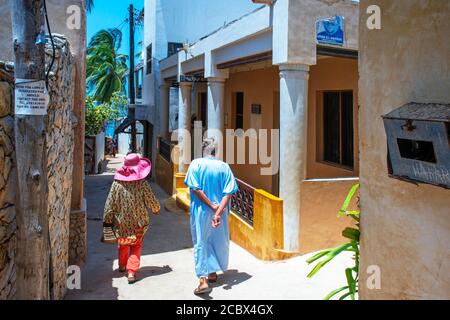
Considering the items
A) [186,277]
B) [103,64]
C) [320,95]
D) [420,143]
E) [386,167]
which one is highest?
[103,64]

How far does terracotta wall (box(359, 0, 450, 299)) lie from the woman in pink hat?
121 inches

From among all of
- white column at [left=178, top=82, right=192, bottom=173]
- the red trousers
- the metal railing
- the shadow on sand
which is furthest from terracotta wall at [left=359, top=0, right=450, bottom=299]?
the metal railing

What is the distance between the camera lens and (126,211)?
5109 mm

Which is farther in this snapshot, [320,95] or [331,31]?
[320,95]

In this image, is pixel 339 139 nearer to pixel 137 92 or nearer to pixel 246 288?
pixel 246 288

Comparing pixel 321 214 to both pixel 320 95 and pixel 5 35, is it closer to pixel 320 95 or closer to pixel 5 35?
pixel 320 95

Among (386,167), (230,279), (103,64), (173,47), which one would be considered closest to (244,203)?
(230,279)

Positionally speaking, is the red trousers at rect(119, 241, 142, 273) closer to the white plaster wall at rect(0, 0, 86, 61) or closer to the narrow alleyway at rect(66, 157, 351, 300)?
the narrow alleyway at rect(66, 157, 351, 300)

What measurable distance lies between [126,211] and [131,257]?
55 centimetres

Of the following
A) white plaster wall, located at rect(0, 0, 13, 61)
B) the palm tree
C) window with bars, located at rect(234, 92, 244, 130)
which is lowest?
window with bars, located at rect(234, 92, 244, 130)

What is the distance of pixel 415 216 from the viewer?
7.22 ft

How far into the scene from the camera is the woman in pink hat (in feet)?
16.7

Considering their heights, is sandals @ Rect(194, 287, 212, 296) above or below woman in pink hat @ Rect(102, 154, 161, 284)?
below
